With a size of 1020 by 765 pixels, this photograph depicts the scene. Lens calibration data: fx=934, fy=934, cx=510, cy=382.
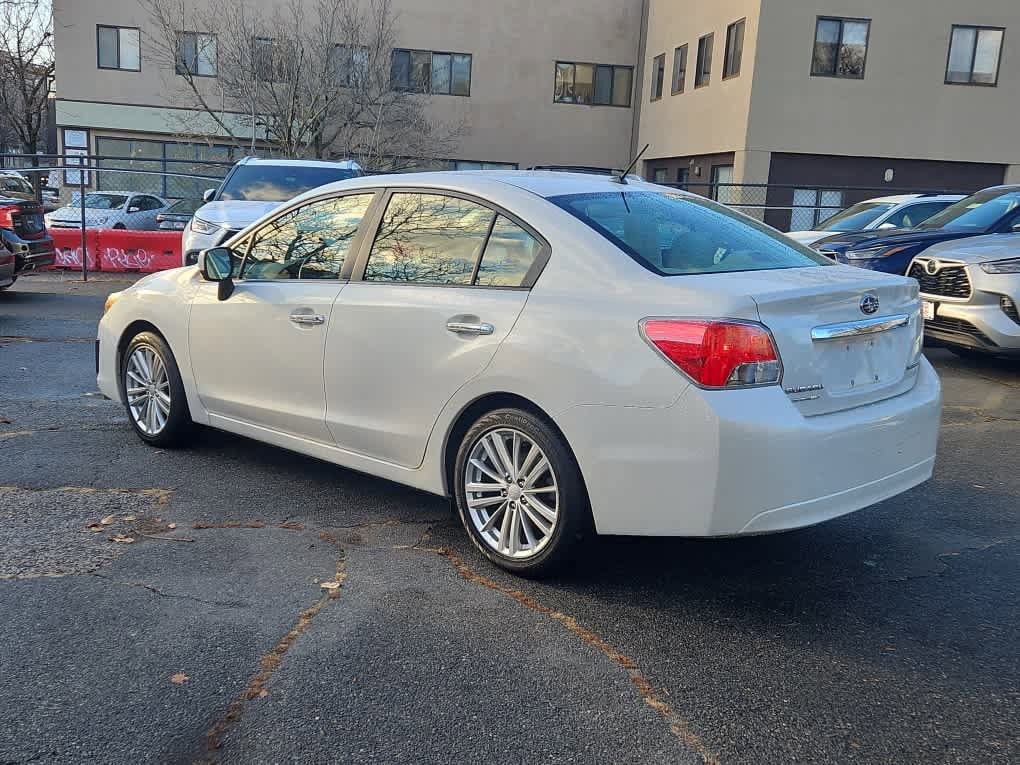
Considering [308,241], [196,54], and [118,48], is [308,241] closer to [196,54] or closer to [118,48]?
[196,54]

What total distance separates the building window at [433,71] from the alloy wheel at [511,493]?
100 feet

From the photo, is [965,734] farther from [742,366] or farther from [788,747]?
[742,366]

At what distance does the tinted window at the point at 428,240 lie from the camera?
416 cm

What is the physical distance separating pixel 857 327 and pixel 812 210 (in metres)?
21.8

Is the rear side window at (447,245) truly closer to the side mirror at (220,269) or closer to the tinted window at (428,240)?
the tinted window at (428,240)

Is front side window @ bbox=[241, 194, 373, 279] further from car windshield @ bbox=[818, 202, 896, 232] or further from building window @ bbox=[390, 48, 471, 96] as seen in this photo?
building window @ bbox=[390, 48, 471, 96]

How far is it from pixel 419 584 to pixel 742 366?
158cm

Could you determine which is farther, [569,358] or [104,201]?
[104,201]

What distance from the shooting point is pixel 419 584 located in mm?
3838

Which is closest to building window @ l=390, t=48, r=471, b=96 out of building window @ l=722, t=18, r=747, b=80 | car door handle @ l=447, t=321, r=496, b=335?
building window @ l=722, t=18, r=747, b=80

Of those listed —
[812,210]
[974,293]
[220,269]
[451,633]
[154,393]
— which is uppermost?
[812,210]

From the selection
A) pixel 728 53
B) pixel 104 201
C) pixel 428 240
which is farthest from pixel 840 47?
pixel 428 240

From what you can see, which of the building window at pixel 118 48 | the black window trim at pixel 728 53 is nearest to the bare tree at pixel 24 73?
the building window at pixel 118 48

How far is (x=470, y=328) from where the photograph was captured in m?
3.94
